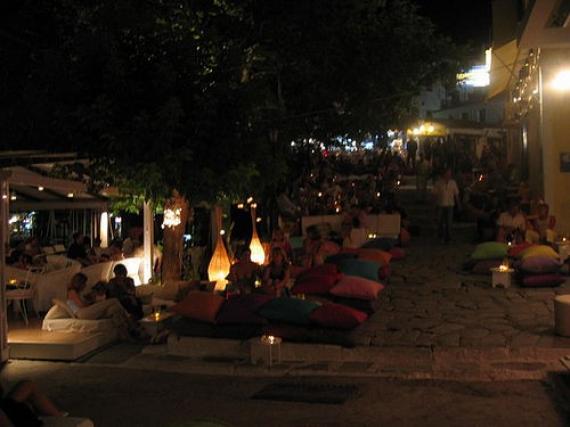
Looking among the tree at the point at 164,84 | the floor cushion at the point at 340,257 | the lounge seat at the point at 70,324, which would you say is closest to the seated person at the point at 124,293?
the lounge seat at the point at 70,324

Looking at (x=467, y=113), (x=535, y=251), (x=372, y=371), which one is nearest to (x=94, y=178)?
(x=372, y=371)

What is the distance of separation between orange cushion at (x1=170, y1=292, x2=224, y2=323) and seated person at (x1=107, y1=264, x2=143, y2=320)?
1607mm

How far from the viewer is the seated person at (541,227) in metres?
16.6

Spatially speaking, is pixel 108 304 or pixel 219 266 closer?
pixel 108 304

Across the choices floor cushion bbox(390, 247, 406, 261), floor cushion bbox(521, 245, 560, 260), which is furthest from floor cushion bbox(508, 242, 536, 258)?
floor cushion bbox(390, 247, 406, 261)

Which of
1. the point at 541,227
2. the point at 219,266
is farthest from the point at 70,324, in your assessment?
the point at 541,227

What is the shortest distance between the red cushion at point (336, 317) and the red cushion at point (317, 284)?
1915 mm

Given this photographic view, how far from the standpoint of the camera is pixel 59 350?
10531 millimetres

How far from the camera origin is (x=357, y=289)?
11711mm

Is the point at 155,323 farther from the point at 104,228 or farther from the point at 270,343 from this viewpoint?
the point at 104,228

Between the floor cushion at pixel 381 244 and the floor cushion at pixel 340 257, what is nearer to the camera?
the floor cushion at pixel 340 257

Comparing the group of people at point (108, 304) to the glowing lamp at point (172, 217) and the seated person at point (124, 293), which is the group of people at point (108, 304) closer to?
the seated person at point (124, 293)

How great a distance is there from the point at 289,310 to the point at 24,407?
4696 millimetres

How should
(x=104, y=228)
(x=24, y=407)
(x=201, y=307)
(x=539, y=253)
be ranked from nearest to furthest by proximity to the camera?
(x=24, y=407)
(x=201, y=307)
(x=539, y=253)
(x=104, y=228)
